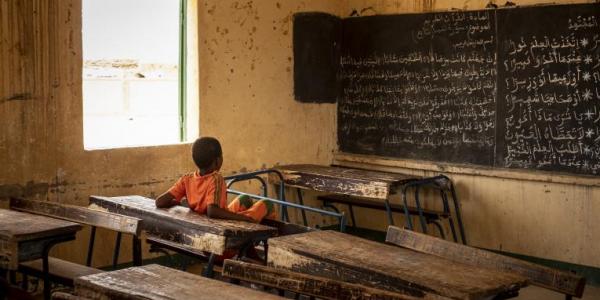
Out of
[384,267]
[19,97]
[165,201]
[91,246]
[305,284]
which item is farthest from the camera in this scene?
[91,246]

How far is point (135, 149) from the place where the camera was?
539cm

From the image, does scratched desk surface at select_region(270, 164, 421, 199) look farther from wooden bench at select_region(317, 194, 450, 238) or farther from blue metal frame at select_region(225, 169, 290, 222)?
wooden bench at select_region(317, 194, 450, 238)

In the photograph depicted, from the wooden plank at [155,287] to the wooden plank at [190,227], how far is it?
950 mm

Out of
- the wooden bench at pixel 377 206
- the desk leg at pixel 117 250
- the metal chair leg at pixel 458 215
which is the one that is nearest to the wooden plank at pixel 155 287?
the desk leg at pixel 117 250

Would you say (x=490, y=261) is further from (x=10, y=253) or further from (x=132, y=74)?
(x=132, y=74)

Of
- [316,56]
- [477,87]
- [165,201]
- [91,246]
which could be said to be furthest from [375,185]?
[91,246]

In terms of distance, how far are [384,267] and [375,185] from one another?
2.51 meters

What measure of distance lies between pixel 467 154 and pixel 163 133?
2456 millimetres

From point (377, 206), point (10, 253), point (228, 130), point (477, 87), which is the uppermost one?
point (477, 87)

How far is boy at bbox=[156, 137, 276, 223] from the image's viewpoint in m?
Result: 4.28

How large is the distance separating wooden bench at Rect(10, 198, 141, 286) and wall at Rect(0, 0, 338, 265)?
0.48 meters

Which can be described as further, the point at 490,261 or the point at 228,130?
the point at 228,130

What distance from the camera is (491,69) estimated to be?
19.4ft

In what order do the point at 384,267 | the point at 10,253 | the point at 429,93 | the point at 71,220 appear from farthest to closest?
the point at 429,93
the point at 71,220
the point at 10,253
the point at 384,267
